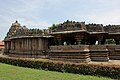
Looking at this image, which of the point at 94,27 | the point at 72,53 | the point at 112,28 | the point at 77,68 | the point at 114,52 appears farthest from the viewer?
the point at 112,28

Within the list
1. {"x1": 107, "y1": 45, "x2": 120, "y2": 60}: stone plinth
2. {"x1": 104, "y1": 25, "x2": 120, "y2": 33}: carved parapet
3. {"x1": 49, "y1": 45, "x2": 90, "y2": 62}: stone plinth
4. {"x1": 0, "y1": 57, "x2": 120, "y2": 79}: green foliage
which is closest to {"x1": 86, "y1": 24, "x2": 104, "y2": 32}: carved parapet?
{"x1": 104, "y1": 25, "x2": 120, "y2": 33}: carved parapet

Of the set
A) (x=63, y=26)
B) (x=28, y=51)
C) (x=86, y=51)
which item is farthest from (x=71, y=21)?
(x=28, y=51)

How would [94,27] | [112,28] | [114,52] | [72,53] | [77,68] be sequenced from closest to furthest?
[77,68] < [72,53] < [94,27] < [114,52] < [112,28]

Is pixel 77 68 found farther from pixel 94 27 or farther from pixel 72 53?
pixel 94 27

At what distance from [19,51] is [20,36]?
1.96m

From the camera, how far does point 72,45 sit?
16422mm

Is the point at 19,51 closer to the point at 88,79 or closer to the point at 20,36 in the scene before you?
the point at 20,36

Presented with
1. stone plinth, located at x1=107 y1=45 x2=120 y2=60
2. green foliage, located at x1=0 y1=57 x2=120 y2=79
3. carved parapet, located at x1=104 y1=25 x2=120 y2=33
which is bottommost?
Result: green foliage, located at x1=0 y1=57 x2=120 y2=79

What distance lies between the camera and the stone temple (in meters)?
16.5

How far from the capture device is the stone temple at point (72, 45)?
648 inches

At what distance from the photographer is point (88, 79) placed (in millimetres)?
10734

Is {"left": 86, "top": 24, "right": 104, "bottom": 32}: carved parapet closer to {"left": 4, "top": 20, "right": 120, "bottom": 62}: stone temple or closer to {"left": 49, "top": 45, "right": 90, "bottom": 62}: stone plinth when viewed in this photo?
{"left": 4, "top": 20, "right": 120, "bottom": 62}: stone temple

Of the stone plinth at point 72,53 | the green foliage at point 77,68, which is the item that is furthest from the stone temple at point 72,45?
the green foliage at point 77,68

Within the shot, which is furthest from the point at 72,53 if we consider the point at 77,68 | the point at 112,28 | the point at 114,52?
the point at 112,28
